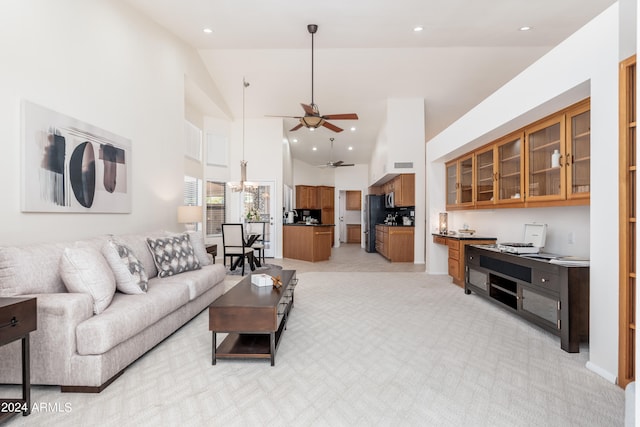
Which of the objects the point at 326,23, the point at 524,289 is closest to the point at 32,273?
the point at 524,289

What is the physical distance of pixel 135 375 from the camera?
2.26 metres

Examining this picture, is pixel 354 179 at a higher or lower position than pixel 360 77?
lower

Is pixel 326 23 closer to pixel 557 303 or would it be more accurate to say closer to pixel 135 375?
pixel 557 303

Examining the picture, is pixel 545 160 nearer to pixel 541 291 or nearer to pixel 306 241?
pixel 541 291

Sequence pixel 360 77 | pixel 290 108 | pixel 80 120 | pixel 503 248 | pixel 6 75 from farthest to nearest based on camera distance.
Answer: pixel 290 108, pixel 360 77, pixel 503 248, pixel 80 120, pixel 6 75

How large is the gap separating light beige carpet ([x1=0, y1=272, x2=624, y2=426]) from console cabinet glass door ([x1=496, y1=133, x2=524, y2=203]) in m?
1.57

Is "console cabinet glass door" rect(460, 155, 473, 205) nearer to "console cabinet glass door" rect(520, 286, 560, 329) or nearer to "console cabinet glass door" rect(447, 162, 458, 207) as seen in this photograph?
"console cabinet glass door" rect(447, 162, 458, 207)

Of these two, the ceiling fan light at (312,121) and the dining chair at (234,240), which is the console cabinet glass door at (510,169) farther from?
the dining chair at (234,240)

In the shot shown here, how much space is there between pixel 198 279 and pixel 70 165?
5.52ft

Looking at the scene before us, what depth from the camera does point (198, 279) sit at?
3.40m

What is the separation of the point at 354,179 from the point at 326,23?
7953 mm

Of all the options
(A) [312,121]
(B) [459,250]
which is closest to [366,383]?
(B) [459,250]

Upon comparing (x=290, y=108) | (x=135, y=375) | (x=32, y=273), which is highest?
(x=290, y=108)

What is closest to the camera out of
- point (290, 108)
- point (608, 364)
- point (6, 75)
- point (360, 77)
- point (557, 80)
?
point (608, 364)
